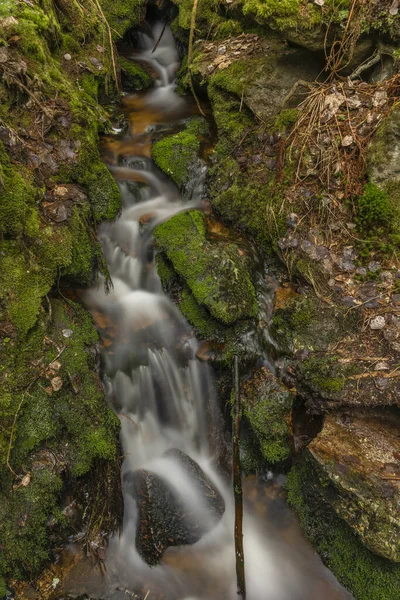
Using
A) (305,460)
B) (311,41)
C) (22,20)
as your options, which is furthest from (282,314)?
(22,20)

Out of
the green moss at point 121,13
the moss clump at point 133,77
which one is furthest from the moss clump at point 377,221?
the green moss at point 121,13

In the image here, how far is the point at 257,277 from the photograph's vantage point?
474 centimetres

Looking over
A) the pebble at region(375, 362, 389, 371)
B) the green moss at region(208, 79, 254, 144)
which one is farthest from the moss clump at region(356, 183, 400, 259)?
the green moss at region(208, 79, 254, 144)

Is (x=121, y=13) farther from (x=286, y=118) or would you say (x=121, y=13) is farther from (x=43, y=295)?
(x=43, y=295)

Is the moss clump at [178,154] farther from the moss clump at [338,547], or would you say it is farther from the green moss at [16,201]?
the moss clump at [338,547]

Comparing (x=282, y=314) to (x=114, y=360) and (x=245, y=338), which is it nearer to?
(x=245, y=338)

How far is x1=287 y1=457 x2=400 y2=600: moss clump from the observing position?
11.0ft

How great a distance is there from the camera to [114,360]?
4.46 m

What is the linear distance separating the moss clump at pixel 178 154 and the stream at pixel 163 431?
0.49 ft

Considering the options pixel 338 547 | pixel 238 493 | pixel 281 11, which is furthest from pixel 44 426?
pixel 281 11

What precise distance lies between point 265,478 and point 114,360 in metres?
2.12

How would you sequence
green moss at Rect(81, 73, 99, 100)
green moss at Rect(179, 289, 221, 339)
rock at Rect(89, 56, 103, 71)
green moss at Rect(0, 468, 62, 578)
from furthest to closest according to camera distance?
rock at Rect(89, 56, 103, 71) → green moss at Rect(81, 73, 99, 100) → green moss at Rect(179, 289, 221, 339) → green moss at Rect(0, 468, 62, 578)

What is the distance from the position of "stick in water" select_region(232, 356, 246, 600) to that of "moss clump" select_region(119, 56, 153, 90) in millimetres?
6211

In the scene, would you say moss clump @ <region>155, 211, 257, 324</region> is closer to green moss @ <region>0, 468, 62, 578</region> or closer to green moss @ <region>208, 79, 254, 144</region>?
green moss @ <region>208, 79, 254, 144</region>
